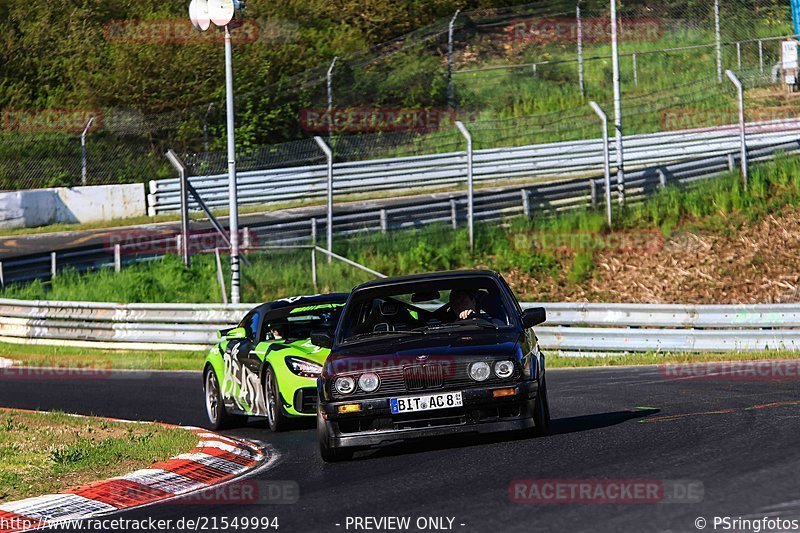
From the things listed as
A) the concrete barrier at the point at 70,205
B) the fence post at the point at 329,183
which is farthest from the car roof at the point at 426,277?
the concrete barrier at the point at 70,205

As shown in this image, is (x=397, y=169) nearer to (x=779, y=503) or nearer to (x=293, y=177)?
(x=293, y=177)

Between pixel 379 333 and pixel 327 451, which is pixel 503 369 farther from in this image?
pixel 327 451

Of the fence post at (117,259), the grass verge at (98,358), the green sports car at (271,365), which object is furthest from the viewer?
the fence post at (117,259)

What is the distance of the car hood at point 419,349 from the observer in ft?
31.9

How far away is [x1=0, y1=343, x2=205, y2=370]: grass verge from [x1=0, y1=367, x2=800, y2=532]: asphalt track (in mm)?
9655

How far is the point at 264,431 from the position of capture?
1311cm

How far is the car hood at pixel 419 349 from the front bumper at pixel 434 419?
273mm

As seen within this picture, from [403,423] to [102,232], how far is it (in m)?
28.5

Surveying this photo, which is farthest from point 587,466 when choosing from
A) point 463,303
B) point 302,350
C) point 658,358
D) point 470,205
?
point 470,205

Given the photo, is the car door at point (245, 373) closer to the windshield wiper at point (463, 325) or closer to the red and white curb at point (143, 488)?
the red and white curb at point (143, 488)

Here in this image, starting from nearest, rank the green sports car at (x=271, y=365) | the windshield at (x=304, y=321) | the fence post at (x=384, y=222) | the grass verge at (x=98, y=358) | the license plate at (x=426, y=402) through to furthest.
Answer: the license plate at (x=426, y=402) < the green sports car at (x=271, y=365) < the windshield at (x=304, y=321) < the grass verge at (x=98, y=358) < the fence post at (x=384, y=222)

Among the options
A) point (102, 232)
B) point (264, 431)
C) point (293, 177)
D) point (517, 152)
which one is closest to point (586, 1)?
point (517, 152)

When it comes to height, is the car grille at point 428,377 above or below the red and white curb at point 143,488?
above

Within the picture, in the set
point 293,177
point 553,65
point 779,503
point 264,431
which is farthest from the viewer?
point 553,65
